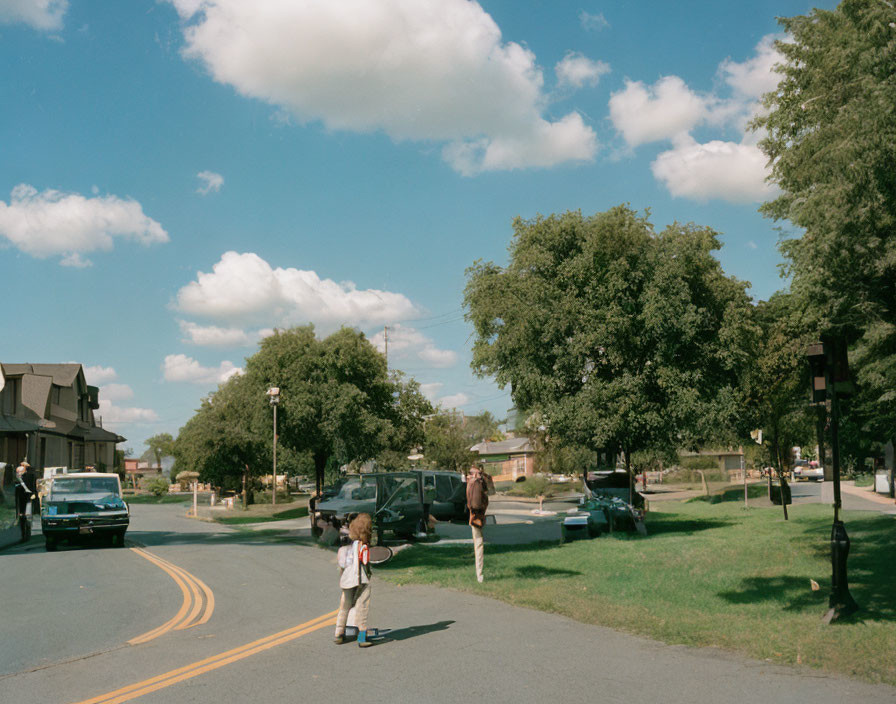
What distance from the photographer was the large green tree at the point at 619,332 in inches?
834

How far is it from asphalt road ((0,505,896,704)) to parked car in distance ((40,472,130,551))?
6.24 metres

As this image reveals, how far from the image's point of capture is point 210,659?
24.7 ft

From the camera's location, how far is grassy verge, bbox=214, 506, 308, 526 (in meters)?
31.8

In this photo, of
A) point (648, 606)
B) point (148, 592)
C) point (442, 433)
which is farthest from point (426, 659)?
point (442, 433)

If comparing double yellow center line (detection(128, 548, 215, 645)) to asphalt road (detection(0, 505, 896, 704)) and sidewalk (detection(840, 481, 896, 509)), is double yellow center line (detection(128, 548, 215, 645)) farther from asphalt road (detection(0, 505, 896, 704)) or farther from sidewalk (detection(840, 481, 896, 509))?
sidewalk (detection(840, 481, 896, 509))

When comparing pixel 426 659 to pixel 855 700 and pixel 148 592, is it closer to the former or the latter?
pixel 855 700

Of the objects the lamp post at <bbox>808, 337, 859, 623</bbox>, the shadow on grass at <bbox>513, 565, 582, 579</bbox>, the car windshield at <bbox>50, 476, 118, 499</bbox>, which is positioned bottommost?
the shadow on grass at <bbox>513, 565, 582, 579</bbox>

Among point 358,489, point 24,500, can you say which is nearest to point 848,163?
point 358,489

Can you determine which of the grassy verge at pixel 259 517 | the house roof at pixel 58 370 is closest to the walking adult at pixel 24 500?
the grassy verge at pixel 259 517

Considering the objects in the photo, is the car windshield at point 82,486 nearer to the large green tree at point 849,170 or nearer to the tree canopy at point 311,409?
the tree canopy at point 311,409

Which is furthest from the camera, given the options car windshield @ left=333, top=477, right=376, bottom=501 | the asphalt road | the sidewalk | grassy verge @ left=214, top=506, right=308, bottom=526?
grassy verge @ left=214, top=506, right=308, bottom=526

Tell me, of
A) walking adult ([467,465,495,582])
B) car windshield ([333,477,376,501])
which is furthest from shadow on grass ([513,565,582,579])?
car windshield ([333,477,376,501])

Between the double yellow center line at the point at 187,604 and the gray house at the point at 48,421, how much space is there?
68.1 feet

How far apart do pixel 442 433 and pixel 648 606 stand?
138ft
